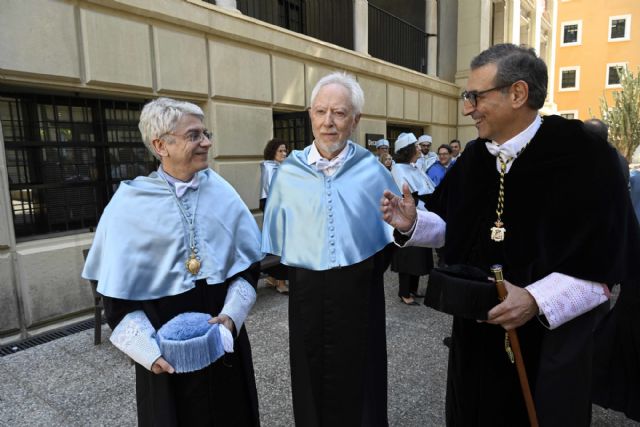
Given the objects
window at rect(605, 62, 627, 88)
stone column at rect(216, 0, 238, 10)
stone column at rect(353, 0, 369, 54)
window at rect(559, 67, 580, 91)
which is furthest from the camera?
window at rect(559, 67, 580, 91)

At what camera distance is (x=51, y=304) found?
457cm

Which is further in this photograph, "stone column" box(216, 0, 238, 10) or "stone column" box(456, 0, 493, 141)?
"stone column" box(456, 0, 493, 141)

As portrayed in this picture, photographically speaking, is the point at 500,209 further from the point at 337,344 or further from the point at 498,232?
the point at 337,344

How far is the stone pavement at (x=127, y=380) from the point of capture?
9.59 feet

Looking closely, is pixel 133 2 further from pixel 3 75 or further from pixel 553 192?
pixel 553 192

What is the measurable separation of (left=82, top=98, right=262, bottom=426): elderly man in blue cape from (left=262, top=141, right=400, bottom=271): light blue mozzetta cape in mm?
268

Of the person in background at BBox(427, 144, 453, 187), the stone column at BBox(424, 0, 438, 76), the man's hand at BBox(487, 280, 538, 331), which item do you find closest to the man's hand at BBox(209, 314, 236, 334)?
the man's hand at BBox(487, 280, 538, 331)

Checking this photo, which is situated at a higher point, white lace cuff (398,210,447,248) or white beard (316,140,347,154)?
white beard (316,140,347,154)

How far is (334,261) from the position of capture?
203cm

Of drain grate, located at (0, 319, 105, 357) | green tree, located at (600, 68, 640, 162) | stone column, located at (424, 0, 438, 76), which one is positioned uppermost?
stone column, located at (424, 0, 438, 76)

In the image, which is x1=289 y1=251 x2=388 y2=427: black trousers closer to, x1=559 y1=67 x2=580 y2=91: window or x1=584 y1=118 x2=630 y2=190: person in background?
x1=584 y1=118 x2=630 y2=190: person in background

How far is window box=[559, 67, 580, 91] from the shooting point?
33.6 m

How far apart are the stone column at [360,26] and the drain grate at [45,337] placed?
7412 millimetres

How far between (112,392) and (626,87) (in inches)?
1154
